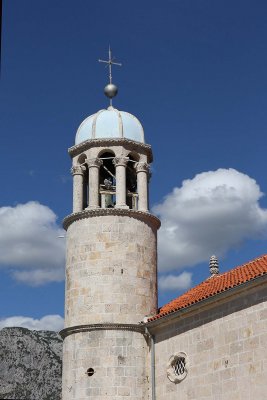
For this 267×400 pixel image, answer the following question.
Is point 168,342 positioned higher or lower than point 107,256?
lower

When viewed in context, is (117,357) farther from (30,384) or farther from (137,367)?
(30,384)

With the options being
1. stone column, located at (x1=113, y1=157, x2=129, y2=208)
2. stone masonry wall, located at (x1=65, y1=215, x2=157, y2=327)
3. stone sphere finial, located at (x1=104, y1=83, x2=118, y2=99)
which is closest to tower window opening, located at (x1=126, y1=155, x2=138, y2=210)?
stone column, located at (x1=113, y1=157, x2=129, y2=208)

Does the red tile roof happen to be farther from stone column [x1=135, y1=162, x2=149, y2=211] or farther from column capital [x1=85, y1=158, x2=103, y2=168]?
column capital [x1=85, y1=158, x2=103, y2=168]

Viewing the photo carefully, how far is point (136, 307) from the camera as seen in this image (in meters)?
23.7

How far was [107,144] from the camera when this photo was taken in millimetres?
25844

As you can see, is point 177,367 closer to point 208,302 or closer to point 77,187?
point 208,302

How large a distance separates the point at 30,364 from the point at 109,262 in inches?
2980

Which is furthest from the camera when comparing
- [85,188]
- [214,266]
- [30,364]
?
[30,364]

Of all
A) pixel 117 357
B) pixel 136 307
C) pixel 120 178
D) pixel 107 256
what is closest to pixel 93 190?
pixel 120 178

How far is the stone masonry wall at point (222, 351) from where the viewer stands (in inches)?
724

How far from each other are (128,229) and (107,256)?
1.29 m

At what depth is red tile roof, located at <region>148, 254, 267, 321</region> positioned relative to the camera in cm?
1983

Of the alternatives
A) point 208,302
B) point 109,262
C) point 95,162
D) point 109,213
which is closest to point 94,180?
point 95,162

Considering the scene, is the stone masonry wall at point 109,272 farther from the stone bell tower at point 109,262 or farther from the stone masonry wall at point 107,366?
the stone masonry wall at point 107,366
